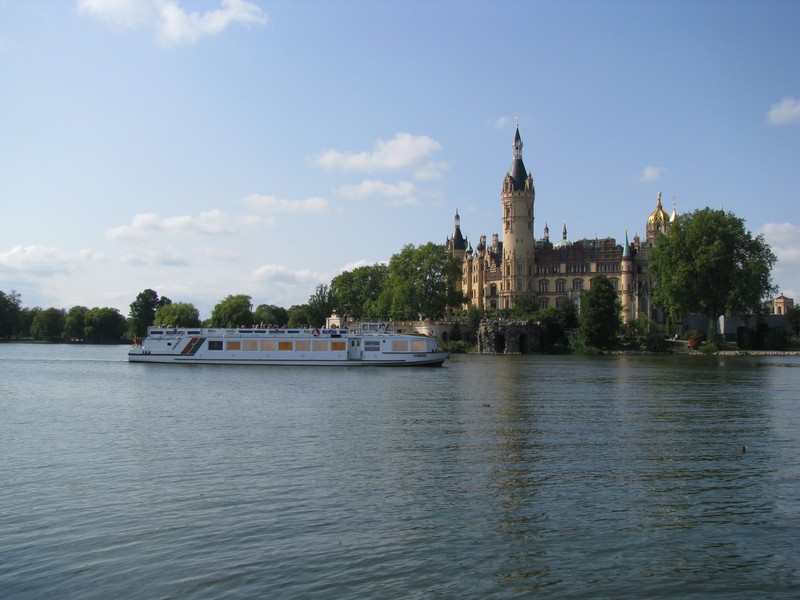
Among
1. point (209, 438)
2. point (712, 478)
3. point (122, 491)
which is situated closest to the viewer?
point (122, 491)

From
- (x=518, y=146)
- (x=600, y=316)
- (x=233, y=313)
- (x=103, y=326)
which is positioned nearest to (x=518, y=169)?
(x=518, y=146)

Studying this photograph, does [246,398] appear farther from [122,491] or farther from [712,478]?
[712,478]

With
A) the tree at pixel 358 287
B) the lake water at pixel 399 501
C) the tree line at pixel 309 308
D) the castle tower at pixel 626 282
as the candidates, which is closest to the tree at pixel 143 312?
the tree line at pixel 309 308

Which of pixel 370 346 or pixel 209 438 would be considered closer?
pixel 209 438

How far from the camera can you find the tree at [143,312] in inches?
7023

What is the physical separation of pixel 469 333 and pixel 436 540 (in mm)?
121751

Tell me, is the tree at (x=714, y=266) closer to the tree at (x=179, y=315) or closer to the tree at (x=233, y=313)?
the tree at (x=233, y=313)

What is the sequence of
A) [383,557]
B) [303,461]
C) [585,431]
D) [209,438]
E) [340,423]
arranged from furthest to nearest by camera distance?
1. [340,423]
2. [585,431]
3. [209,438]
4. [303,461]
5. [383,557]

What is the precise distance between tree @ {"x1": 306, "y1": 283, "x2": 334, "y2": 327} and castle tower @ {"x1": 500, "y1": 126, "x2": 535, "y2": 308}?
3655 cm

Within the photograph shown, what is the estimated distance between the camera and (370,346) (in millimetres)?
80625

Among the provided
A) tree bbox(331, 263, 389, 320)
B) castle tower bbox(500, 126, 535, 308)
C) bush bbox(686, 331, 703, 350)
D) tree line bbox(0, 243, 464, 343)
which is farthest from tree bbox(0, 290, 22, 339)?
bush bbox(686, 331, 703, 350)

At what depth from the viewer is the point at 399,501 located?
20.2 meters

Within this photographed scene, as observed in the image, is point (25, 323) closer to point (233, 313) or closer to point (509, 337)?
point (233, 313)

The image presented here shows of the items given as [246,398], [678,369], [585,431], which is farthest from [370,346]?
[585,431]
